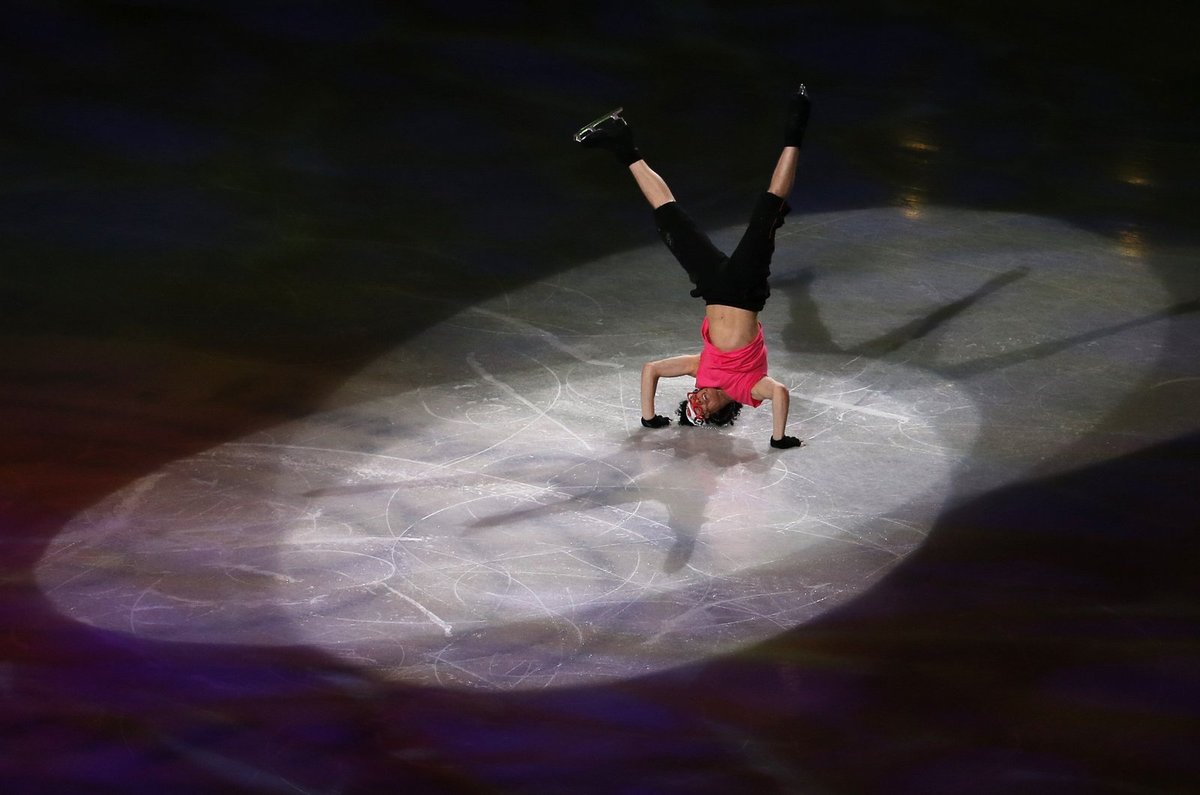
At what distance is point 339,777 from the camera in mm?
4305

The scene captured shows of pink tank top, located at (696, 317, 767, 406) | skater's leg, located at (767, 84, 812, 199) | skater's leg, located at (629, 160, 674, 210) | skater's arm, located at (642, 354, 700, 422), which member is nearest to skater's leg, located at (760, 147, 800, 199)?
skater's leg, located at (767, 84, 812, 199)

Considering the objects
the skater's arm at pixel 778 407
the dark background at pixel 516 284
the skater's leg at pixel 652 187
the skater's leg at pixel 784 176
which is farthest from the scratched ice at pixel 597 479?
the skater's leg at pixel 784 176

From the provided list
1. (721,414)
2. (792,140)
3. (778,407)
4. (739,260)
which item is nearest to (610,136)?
(792,140)

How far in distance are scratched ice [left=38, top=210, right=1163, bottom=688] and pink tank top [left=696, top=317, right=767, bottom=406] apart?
241 mm

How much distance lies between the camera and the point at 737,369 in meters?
6.39

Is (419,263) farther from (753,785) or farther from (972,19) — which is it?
(972,19)

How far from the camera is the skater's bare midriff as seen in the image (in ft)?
21.1

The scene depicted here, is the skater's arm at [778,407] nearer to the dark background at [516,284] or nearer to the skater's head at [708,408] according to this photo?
the skater's head at [708,408]

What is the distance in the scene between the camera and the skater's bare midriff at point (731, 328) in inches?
253

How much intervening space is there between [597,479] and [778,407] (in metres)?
0.90

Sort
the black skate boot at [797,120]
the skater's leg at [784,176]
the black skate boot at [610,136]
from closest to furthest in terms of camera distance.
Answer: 1. the skater's leg at [784,176]
2. the black skate boot at [797,120]
3. the black skate boot at [610,136]

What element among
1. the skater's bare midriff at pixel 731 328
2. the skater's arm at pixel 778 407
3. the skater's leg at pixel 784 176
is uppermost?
the skater's leg at pixel 784 176

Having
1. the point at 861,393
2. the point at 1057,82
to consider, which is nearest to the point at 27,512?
the point at 861,393

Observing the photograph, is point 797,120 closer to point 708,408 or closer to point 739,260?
point 739,260
